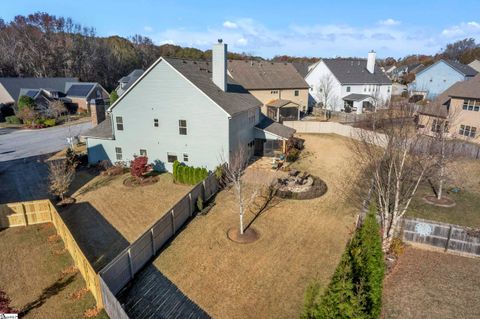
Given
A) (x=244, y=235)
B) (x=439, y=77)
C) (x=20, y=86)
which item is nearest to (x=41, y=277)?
(x=244, y=235)

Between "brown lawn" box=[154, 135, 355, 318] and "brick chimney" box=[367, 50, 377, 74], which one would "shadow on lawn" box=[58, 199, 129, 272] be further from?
"brick chimney" box=[367, 50, 377, 74]

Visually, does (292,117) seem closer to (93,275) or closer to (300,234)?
(300,234)

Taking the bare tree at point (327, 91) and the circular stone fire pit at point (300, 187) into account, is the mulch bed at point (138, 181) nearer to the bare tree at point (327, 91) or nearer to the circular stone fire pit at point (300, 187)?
the circular stone fire pit at point (300, 187)

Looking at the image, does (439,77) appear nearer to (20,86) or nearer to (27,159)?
(27,159)

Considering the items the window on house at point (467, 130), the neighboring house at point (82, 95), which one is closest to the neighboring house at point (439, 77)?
the window on house at point (467, 130)

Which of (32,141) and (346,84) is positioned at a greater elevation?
(346,84)

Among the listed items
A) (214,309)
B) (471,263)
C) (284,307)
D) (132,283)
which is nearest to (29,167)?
(132,283)

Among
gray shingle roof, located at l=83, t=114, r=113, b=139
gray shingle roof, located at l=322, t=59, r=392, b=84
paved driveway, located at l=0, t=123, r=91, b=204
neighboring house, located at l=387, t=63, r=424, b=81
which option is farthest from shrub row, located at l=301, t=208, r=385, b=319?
neighboring house, located at l=387, t=63, r=424, b=81

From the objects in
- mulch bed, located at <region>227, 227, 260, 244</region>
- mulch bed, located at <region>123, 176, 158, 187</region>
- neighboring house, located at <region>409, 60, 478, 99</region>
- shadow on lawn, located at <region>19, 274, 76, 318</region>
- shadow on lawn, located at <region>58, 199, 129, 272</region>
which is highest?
neighboring house, located at <region>409, 60, 478, 99</region>
